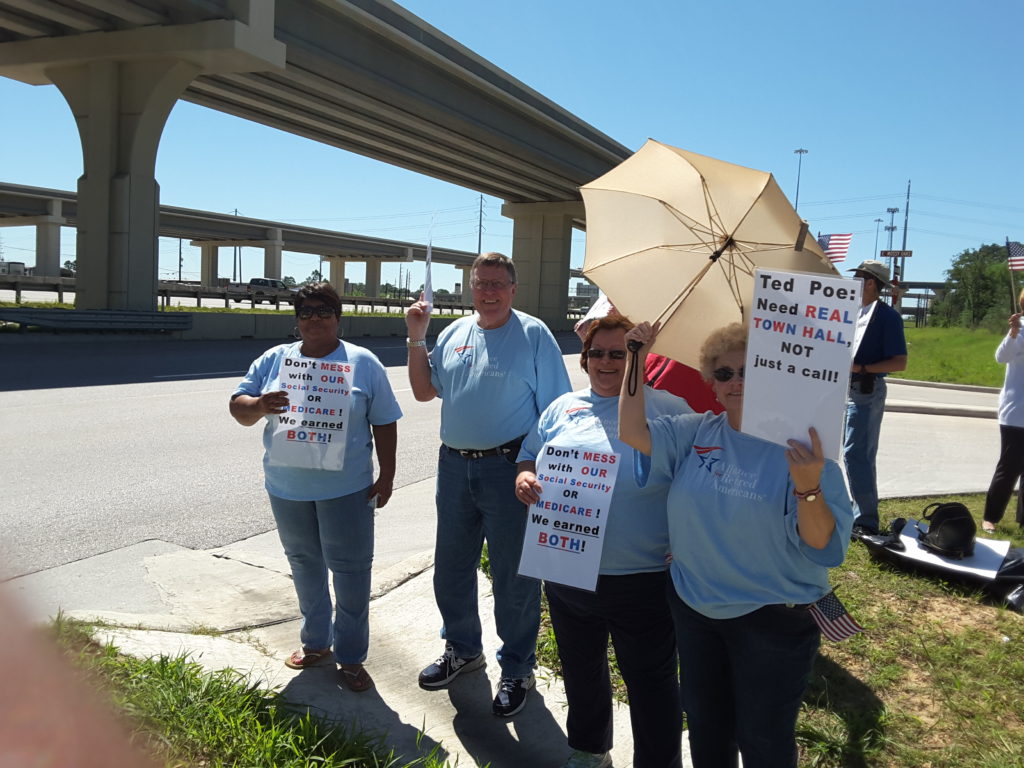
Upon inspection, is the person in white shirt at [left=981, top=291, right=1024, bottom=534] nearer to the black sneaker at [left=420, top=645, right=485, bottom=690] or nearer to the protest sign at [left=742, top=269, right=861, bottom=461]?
the black sneaker at [left=420, top=645, right=485, bottom=690]

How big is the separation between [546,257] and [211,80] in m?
24.4

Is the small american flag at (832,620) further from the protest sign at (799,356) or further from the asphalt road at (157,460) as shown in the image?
the asphalt road at (157,460)

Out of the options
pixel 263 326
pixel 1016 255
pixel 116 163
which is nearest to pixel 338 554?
pixel 1016 255

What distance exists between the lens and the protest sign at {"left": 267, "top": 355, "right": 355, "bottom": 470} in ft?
12.2

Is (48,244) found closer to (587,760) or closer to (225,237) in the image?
(225,237)

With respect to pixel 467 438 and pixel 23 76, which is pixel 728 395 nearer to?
pixel 467 438

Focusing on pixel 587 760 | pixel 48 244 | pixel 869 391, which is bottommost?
pixel 587 760

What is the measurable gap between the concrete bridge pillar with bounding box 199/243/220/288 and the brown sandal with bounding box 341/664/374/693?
92.6 metres

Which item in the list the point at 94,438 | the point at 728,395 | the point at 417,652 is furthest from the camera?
the point at 94,438

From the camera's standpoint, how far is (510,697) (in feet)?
12.2

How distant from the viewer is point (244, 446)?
910 centimetres

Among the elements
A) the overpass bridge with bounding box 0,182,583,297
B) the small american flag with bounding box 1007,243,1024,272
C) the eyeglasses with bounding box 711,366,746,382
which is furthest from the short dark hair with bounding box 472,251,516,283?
the overpass bridge with bounding box 0,182,583,297

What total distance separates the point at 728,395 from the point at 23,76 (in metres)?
25.8

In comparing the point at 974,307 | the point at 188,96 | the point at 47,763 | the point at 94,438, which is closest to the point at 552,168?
the point at 188,96
